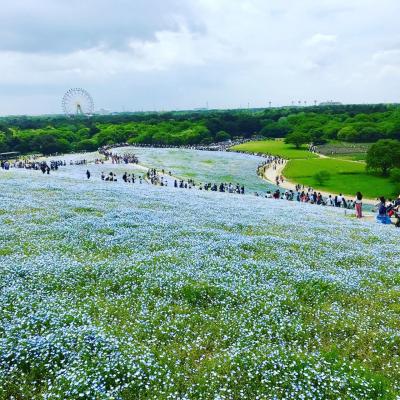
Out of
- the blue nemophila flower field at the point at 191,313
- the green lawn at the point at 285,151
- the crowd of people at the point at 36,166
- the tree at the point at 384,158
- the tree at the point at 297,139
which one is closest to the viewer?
the blue nemophila flower field at the point at 191,313

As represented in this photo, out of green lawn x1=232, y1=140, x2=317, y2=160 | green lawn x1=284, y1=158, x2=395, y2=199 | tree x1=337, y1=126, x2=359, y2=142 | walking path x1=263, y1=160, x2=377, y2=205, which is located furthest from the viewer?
tree x1=337, y1=126, x2=359, y2=142

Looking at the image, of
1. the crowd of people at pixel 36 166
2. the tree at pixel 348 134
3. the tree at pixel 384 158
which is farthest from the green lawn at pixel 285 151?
the crowd of people at pixel 36 166

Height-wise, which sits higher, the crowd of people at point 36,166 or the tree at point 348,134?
the tree at point 348,134

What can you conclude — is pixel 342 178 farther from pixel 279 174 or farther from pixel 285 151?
pixel 285 151

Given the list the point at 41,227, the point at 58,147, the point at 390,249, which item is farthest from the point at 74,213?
the point at 58,147

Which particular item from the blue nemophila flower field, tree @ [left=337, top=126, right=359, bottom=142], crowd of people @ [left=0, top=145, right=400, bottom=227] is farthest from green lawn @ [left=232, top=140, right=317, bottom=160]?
the blue nemophila flower field

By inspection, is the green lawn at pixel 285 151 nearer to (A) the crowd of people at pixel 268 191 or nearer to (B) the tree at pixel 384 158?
(A) the crowd of people at pixel 268 191

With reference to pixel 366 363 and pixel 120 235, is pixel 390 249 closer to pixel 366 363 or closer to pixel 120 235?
pixel 366 363

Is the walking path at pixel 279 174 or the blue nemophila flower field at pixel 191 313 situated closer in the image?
the blue nemophila flower field at pixel 191 313

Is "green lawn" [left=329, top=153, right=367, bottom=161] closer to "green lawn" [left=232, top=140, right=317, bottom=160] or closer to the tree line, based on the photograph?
"green lawn" [left=232, top=140, right=317, bottom=160]
